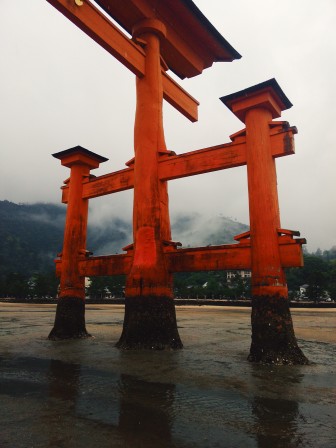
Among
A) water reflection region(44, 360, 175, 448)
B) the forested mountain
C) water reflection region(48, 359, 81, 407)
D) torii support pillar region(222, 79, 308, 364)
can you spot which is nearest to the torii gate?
torii support pillar region(222, 79, 308, 364)

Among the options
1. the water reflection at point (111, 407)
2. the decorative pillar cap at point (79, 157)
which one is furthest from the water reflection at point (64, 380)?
the decorative pillar cap at point (79, 157)

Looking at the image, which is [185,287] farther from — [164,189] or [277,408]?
[277,408]

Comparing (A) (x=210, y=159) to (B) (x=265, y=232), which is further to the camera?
(A) (x=210, y=159)

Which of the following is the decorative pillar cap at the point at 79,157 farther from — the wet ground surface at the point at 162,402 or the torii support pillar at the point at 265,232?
the wet ground surface at the point at 162,402

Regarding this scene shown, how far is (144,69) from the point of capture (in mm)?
8797

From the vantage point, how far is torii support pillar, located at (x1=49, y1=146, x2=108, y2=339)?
9.36 m

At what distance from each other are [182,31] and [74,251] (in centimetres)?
705

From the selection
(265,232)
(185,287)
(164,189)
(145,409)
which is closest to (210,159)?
(164,189)

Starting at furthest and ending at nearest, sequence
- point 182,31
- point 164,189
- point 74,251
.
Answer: point 74,251 → point 182,31 → point 164,189

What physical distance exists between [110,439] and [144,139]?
6924 mm

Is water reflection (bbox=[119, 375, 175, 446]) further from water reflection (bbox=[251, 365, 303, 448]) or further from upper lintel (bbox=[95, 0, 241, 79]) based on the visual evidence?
upper lintel (bbox=[95, 0, 241, 79])

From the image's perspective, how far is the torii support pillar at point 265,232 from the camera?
6.26 metres

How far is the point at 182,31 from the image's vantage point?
9.68m

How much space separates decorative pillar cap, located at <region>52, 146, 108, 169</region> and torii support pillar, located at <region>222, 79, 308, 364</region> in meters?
4.85
